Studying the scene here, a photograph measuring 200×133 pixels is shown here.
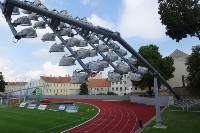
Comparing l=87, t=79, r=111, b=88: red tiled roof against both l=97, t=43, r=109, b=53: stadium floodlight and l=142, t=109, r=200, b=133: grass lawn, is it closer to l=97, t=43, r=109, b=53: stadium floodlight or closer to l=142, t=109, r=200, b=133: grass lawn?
l=142, t=109, r=200, b=133: grass lawn

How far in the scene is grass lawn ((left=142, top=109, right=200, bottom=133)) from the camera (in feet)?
111

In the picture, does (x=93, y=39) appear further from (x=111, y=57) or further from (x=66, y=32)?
(x=66, y=32)

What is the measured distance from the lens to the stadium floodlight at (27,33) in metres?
14.6

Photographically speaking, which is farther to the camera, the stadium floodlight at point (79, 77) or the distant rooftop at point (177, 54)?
the distant rooftop at point (177, 54)

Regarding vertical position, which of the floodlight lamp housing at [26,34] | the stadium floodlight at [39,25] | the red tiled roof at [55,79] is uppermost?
the red tiled roof at [55,79]

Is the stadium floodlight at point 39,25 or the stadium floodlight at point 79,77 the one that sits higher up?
the stadium floodlight at point 39,25

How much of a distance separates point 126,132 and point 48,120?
16.2 metres

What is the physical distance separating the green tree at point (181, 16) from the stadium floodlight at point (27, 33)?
28.9m

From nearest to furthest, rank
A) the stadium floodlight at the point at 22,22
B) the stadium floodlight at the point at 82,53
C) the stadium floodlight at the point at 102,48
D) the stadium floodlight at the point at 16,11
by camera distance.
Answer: the stadium floodlight at the point at 22,22
the stadium floodlight at the point at 16,11
the stadium floodlight at the point at 82,53
the stadium floodlight at the point at 102,48

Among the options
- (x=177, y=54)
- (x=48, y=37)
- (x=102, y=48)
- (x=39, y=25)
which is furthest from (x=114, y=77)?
A: (x=177, y=54)

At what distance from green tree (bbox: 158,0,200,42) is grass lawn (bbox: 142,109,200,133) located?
41.1 ft

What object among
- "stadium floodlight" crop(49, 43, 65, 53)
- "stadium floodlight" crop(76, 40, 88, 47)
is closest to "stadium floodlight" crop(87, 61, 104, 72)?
"stadium floodlight" crop(76, 40, 88, 47)

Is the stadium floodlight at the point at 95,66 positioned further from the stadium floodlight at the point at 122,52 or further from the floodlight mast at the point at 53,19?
the stadium floodlight at the point at 122,52

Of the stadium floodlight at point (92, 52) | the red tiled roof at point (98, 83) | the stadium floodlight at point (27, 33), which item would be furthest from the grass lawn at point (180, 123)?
the red tiled roof at point (98, 83)
